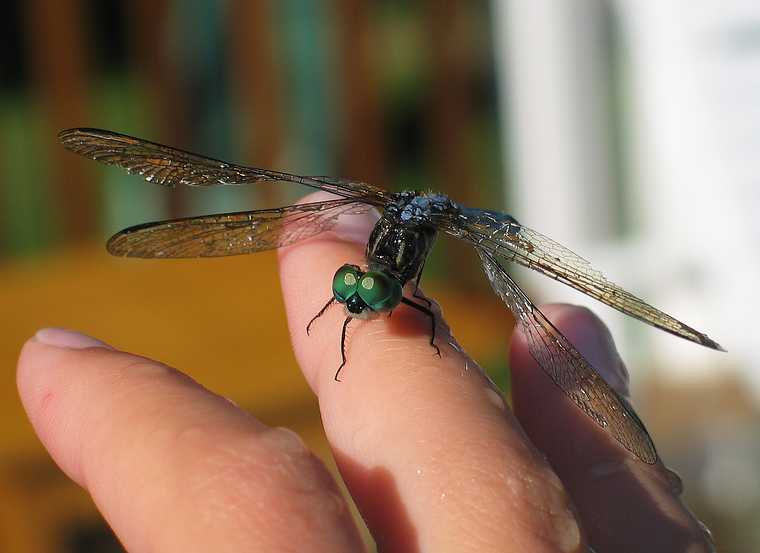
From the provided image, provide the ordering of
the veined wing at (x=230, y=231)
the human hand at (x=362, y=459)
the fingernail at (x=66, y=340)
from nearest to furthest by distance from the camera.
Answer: the human hand at (x=362, y=459) < the fingernail at (x=66, y=340) < the veined wing at (x=230, y=231)

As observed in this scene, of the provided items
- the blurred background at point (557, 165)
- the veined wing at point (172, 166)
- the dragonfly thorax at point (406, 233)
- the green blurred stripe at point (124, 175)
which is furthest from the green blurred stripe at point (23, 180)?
the dragonfly thorax at point (406, 233)

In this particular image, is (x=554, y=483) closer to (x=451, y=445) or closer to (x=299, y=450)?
(x=451, y=445)

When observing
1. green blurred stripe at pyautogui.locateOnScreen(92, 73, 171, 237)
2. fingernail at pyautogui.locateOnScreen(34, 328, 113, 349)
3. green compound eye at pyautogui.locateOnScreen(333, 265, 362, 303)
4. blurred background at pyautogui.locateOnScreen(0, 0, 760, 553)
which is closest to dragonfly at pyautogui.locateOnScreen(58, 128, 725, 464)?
green compound eye at pyautogui.locateOnScreen(333, 265, 362, 303)

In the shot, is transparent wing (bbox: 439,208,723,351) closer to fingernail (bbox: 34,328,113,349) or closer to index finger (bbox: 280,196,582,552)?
index finger (bbox: 280,196,582,552)

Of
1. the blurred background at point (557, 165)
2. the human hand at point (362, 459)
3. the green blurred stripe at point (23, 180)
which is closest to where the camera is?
the human hand at point (362, 459)

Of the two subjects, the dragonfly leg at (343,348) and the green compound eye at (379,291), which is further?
the green compound eye at (379,291)

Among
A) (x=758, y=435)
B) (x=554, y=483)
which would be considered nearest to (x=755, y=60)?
(x=758, y=435)

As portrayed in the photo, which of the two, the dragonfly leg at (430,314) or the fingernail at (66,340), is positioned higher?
the fingernail at (66,340)

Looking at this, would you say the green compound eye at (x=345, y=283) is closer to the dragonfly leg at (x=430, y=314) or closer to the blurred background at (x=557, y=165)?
the dragonfly leg at (x=430, y=314)
